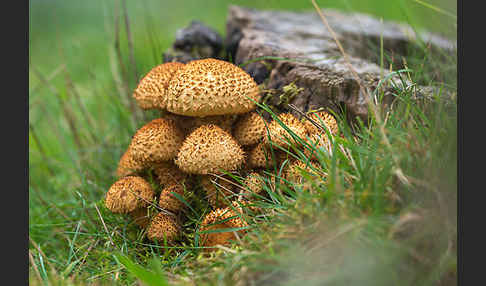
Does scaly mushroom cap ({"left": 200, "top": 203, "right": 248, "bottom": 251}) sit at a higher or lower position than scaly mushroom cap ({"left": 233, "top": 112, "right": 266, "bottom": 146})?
lower

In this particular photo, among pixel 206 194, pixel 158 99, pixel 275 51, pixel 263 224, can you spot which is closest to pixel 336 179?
pixel 263 224

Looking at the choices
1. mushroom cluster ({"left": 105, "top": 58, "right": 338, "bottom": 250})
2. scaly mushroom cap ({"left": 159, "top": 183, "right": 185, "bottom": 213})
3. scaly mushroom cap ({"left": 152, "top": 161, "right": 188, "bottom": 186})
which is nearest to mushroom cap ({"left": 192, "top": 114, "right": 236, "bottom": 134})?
mushroom cluster ({"left": 105, "top": 58, "right": 338, "bottom": 250})

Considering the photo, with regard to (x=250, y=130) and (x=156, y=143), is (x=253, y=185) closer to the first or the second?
(x=250, y=130)

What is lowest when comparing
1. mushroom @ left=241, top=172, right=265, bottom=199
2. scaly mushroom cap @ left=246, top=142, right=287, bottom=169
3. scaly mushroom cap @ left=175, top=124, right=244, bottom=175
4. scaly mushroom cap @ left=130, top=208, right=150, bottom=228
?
scaly mushroom cap @ left=130, top=208, right=150, bottom=228

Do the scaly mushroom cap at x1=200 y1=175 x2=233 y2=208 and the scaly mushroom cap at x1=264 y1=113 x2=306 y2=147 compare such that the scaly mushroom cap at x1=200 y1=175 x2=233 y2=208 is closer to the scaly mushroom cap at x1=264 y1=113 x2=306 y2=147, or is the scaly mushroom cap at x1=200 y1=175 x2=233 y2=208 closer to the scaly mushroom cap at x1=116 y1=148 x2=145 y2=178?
the scaly mushroom cap at x1=264 y1=113 x2=306 y2=147

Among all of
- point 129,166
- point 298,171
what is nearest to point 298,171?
point 298,171

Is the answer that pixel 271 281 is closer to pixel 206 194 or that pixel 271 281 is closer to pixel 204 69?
pixel 206 194
